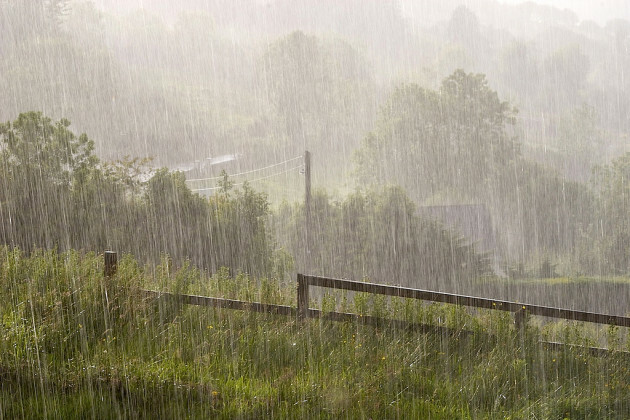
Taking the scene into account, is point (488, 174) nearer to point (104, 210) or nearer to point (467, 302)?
point (104, 210)

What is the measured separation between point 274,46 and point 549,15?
53528 mm

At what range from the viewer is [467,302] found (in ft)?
23.0

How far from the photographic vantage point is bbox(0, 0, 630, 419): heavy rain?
607 centimetres

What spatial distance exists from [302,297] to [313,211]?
29255 mm

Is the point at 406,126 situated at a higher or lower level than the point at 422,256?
higher

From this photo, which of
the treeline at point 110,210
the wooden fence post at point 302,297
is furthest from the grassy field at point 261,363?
the treeline at point 110,210

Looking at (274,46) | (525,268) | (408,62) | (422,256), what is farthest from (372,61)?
(422,256)

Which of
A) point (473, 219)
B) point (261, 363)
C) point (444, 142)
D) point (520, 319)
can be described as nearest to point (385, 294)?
point (520, 319)

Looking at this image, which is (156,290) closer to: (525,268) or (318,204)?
(318,204)

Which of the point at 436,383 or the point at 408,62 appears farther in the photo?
the point at 408,62

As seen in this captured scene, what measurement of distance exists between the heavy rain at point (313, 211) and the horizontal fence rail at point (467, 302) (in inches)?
1.1

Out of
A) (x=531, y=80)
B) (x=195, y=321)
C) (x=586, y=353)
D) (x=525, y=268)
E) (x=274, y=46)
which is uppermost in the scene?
(x=274, y=46)

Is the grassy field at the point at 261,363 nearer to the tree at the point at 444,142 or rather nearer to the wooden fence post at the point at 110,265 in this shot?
the wooden fence post at the point at 110,265

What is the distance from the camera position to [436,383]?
6000mm
